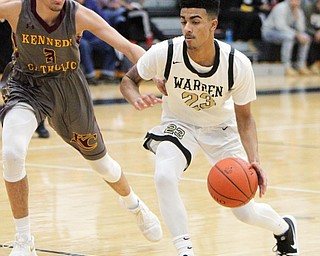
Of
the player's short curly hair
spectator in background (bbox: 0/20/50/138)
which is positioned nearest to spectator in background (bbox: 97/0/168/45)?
spectator in background (bbox: 0/20/50/138)

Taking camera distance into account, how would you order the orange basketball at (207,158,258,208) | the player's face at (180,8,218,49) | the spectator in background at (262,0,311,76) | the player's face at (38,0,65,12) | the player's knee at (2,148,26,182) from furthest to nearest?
the spectator in background at (262,0,311,76) → the player's face at (38,0,65,12) → the player's knee at (2,148,26,182) → the player's face at (180,8,218,49) → the orange basketball at (207,158,258,208)

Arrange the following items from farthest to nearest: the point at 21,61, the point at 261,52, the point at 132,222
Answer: the point at 261,52 < the point at 132,222 < the point at 21,61

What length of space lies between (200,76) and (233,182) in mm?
749

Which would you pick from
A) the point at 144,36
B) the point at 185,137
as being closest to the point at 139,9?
the point at 144,36

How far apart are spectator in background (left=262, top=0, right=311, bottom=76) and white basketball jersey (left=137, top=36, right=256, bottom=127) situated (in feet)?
49.4

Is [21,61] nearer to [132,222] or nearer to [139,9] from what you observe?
[132,222]

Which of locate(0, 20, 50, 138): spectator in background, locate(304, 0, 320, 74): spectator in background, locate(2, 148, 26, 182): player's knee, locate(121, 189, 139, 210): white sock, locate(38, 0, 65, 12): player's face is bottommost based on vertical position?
locate(304, 0, 320, 74): spectator in background

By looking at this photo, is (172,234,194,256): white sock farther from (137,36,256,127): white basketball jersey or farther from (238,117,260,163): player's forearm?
(137,36,256,127): white basketball jersey

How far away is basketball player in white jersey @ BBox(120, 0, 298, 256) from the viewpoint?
5.46 metres

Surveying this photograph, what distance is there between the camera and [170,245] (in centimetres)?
624

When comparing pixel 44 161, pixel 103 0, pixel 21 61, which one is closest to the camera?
pixel 21 61

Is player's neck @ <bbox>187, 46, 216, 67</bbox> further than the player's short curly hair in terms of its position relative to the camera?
Yes

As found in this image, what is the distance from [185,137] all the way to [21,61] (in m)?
1.29

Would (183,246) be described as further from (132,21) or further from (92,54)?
(132,21)
